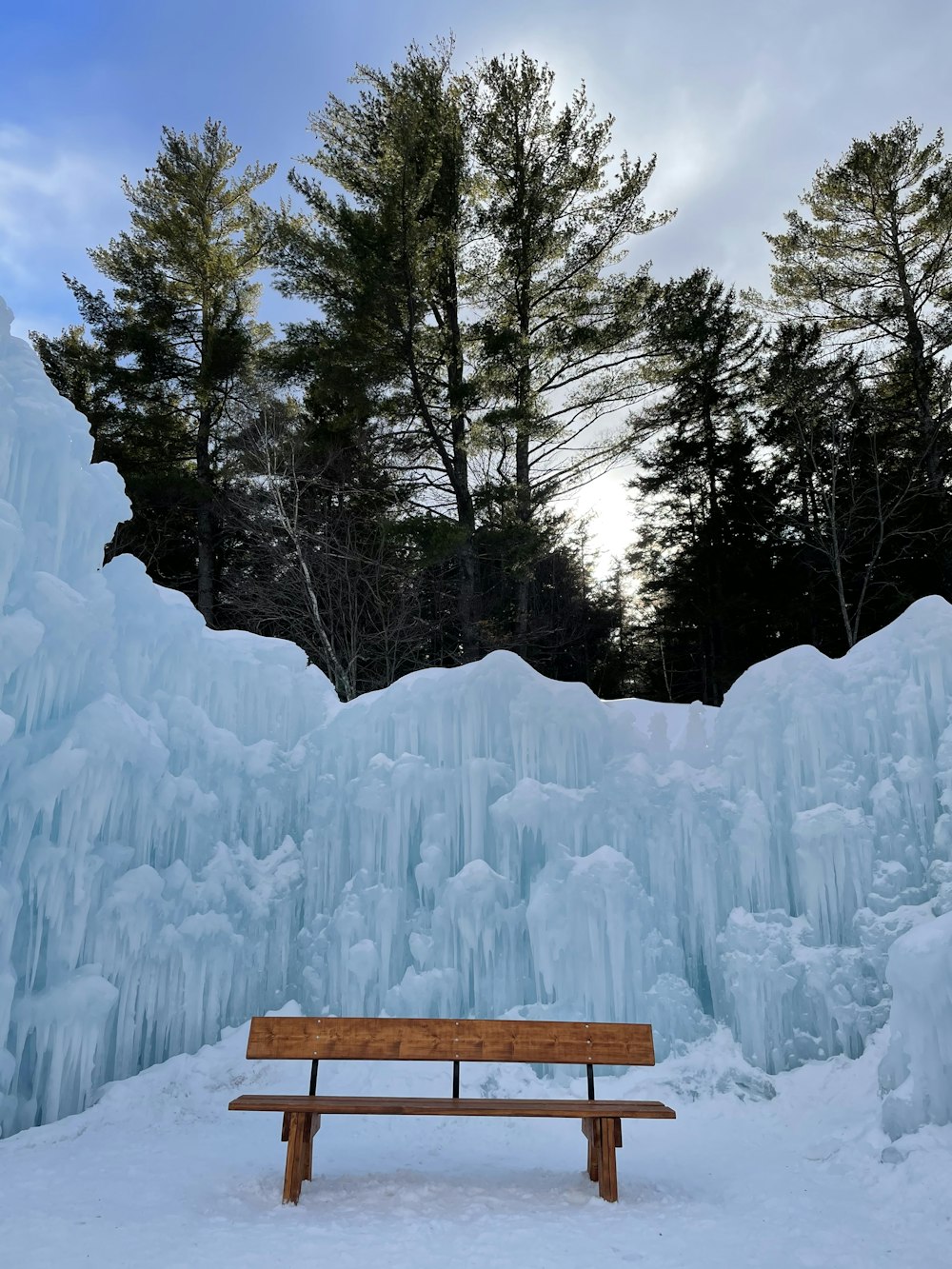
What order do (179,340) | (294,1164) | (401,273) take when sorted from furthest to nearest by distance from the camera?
(179,340), (401,273), (294,1164)

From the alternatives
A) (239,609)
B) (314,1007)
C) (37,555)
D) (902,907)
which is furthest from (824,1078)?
(239,609)

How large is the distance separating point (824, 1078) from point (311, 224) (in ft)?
45.9

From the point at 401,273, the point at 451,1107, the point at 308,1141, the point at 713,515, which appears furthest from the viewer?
the point at 713,515

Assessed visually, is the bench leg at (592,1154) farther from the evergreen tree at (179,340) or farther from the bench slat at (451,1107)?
the evergreen tree at (179,340)

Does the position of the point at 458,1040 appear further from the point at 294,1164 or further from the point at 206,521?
the point at 206,521

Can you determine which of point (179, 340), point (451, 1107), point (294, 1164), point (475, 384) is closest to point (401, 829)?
point (451, 1107)

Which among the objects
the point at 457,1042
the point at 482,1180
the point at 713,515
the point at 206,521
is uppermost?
the point at 713,515

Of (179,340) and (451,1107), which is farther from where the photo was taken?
(179,340)

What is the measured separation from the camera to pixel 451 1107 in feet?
13.6

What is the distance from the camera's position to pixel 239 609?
14.2m

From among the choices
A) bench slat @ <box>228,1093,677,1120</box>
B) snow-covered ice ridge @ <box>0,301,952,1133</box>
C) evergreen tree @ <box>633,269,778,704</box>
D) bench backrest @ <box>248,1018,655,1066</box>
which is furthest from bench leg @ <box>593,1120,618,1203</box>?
evergreen tree @ <box>633,269,778,704</box>

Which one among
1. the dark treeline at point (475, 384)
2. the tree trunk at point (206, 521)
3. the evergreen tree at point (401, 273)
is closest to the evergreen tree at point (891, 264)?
the dark treeline at point (475, 384)

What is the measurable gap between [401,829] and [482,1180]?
2.96 meters

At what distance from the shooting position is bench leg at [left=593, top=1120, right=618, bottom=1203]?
4.11 m
